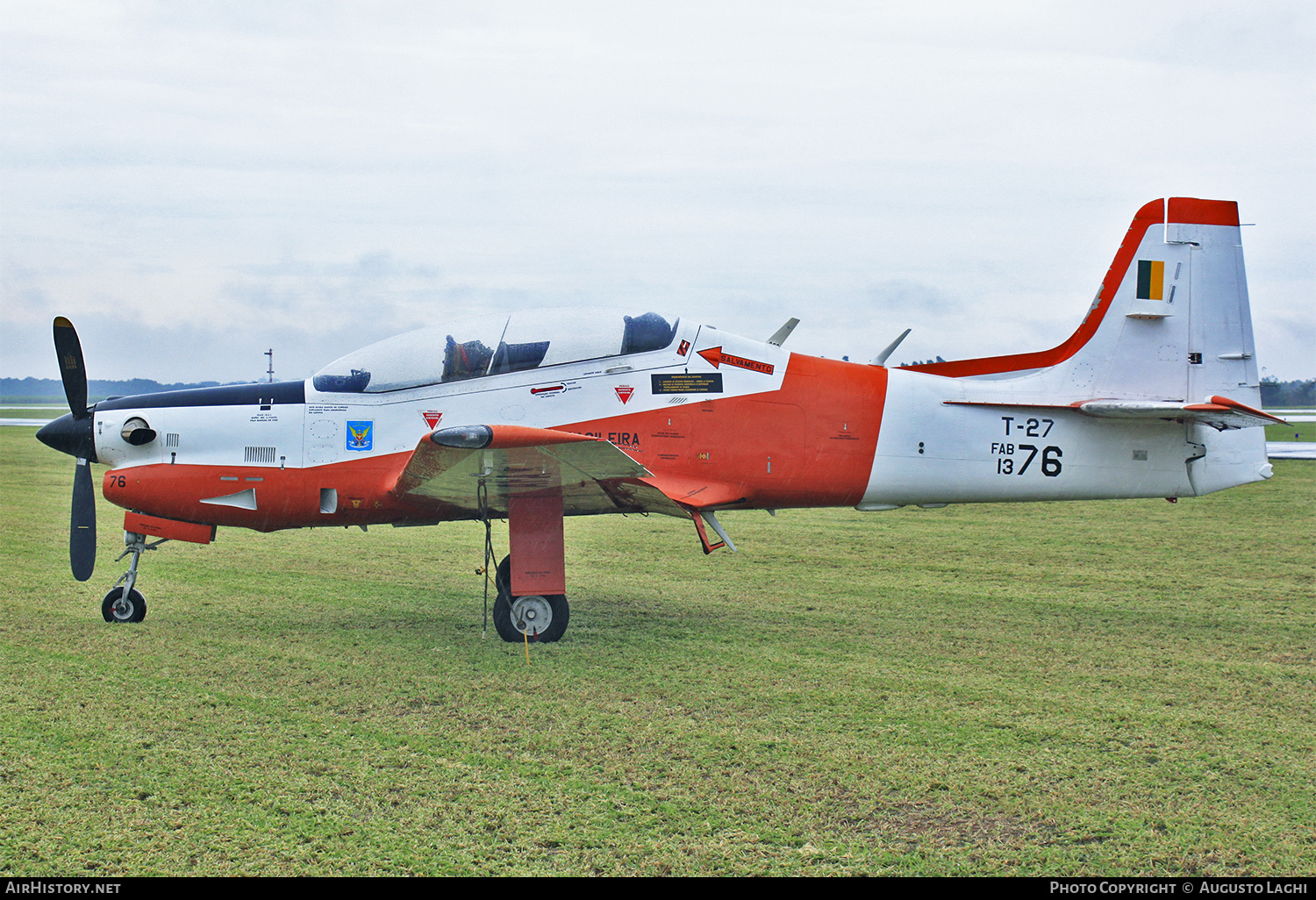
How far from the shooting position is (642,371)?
727 centimetres

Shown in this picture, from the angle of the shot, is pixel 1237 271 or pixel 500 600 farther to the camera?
pixel 1237 271

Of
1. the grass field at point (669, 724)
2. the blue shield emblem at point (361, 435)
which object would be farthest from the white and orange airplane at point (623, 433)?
the grass field at point (669, 724)

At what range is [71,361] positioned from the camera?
7242 mm

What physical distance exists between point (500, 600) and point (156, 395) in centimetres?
328

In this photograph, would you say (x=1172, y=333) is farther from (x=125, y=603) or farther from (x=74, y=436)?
(x=74, y=436)

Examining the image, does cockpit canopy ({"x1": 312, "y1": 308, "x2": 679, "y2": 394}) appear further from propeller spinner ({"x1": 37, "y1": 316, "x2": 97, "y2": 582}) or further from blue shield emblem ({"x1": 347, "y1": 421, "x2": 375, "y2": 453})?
propeller spinner ({"x1": 37, "y1": 316, "x2": 97, "y2": 582})

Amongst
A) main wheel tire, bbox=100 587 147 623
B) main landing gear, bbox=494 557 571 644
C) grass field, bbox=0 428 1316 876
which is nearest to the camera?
grass field, bbox=0 428 1316 876

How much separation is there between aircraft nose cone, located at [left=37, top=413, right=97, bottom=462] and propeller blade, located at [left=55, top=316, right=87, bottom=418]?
73 millimetres

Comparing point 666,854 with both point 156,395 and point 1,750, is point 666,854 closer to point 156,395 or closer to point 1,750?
point 1,750

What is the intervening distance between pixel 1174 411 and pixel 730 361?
3.75m

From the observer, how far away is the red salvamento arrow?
24.3 ft

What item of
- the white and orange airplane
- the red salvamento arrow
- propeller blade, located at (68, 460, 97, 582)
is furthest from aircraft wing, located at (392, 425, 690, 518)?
propeller blade, located at (68, 460, 97, 582)


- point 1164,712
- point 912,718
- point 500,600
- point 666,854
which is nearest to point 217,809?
point 666,854

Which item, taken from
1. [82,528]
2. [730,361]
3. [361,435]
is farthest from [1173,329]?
[82,528]
